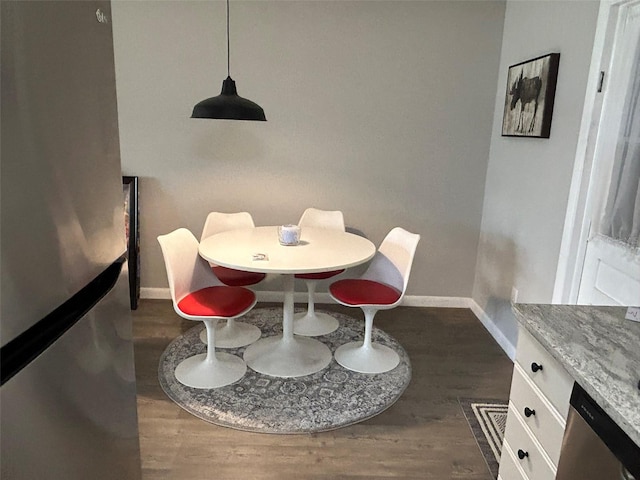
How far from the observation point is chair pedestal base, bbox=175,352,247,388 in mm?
2764

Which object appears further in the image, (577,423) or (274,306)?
(274,306)

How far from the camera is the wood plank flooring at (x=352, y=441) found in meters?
2.14

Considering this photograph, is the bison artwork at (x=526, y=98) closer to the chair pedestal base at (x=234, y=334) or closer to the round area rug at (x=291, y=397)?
the round area rug at (x=291, y=397)

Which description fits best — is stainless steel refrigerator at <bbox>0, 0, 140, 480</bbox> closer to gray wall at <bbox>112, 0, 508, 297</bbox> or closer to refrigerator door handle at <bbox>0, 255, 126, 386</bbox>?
refrigerator door handle at <bbox>0, 255, 126, 386</bbox>

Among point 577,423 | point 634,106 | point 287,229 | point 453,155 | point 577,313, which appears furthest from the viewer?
point 453,155

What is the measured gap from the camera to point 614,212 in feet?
7.25

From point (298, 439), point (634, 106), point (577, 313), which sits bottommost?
point (298, 439)

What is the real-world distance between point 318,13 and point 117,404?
313cm

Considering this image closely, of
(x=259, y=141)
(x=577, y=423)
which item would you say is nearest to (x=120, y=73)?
(x=259, y=141)

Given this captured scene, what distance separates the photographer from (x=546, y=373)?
1.47 m

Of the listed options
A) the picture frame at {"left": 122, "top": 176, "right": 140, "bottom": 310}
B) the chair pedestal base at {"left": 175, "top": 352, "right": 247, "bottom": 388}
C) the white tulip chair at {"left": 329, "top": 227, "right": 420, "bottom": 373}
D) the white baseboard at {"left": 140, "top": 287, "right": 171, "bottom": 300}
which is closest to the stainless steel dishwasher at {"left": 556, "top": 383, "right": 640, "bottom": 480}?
the white tulip chair at {"left": 329, "top": 227, "right": 420, "bottom": 373}

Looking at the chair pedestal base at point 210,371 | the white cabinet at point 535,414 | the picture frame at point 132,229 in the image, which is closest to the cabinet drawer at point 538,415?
the white cabinet at point 535,414

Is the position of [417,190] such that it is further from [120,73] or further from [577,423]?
[577,423]

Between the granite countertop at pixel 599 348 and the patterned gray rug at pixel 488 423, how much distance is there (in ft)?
3.03
